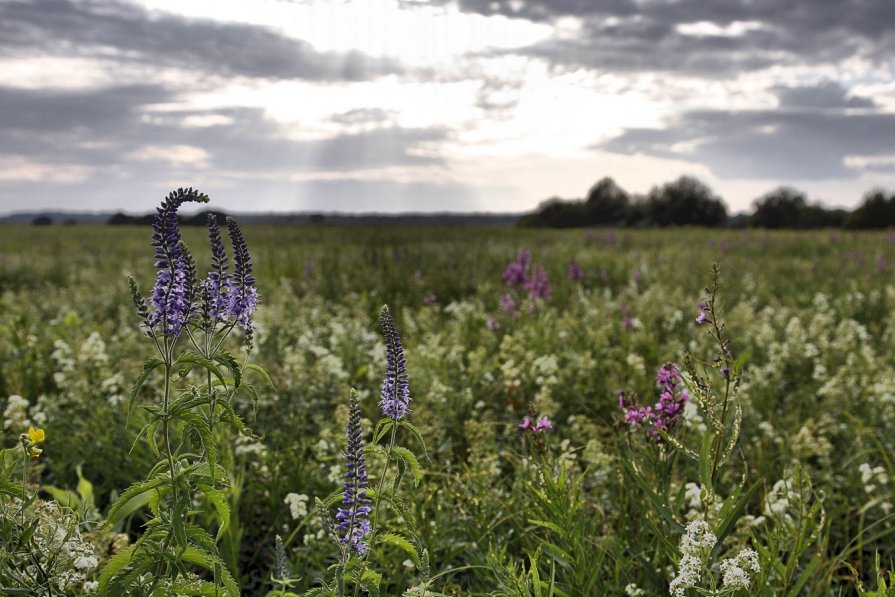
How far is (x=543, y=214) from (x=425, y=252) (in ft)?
212

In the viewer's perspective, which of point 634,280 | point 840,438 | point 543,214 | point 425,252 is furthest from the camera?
point 543,214

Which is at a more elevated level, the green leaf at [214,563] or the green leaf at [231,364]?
the green leaf at [231,364]

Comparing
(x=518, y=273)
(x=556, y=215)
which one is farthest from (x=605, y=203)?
(x=518, y=273)

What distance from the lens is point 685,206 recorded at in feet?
208

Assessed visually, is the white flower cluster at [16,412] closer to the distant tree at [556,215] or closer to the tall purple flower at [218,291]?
the tall purple flower at [218,291]

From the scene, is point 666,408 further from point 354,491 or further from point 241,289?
point 241,289

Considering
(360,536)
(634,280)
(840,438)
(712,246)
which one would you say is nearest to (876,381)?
(840,438)

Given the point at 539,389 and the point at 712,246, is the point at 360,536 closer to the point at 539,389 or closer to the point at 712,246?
the point at 539,389

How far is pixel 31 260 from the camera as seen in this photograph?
55.5 ft

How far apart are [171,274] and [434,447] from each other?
108 inches

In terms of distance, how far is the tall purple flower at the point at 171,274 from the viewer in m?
1.92

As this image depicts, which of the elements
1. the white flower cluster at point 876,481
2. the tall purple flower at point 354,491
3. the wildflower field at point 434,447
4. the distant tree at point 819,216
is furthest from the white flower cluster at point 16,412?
the distant tree at point 819,216

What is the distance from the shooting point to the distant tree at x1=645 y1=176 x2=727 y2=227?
63.2 m

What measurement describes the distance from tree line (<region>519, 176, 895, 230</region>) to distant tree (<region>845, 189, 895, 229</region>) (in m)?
1.45
